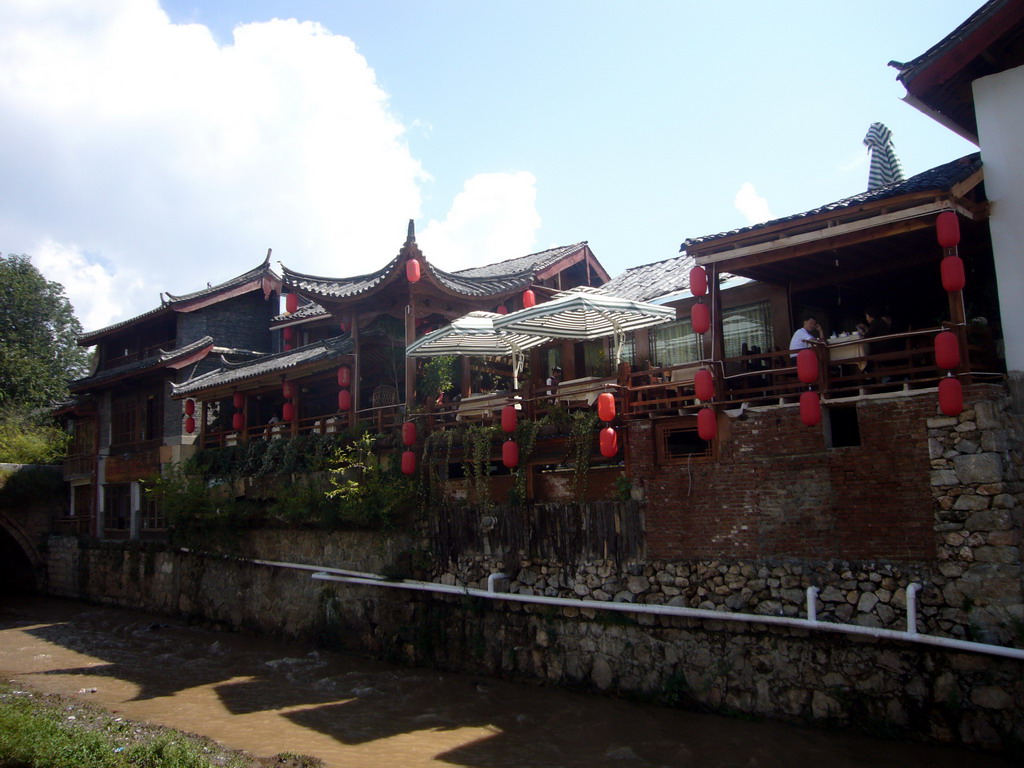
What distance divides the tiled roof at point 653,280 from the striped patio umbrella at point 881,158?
3426 mm

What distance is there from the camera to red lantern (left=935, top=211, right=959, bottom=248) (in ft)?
30.1

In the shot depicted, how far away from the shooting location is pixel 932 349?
9.26 m

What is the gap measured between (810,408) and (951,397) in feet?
4.89

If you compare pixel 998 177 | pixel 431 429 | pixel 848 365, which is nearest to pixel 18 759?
pixel 431 429

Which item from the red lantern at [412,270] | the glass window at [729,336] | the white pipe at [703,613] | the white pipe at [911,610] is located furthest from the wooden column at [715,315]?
the red lantern at [412,270]

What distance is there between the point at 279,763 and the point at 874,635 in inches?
274

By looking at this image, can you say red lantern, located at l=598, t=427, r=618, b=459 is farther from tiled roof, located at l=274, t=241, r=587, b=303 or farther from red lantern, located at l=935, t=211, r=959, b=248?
tiled roof, located at l=274, t=241, r=587, b=303

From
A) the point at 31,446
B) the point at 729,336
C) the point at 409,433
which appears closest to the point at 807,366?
the point at 729,336

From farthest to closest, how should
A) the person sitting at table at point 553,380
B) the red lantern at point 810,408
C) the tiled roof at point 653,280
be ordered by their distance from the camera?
the tiled roof at point 653,280 → the person sitting at table at point 553,380 → the red lantern at point 810,408

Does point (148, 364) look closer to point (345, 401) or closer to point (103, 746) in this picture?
point (345, 401)

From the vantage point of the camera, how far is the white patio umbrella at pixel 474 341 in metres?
13.8

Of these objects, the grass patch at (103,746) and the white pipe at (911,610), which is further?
the grass patch at (103,746)

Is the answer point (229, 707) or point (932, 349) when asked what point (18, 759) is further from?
point (932, 349)

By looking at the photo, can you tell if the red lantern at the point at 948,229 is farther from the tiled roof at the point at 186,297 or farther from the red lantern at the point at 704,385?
the tiled roof at the point at 186,297
